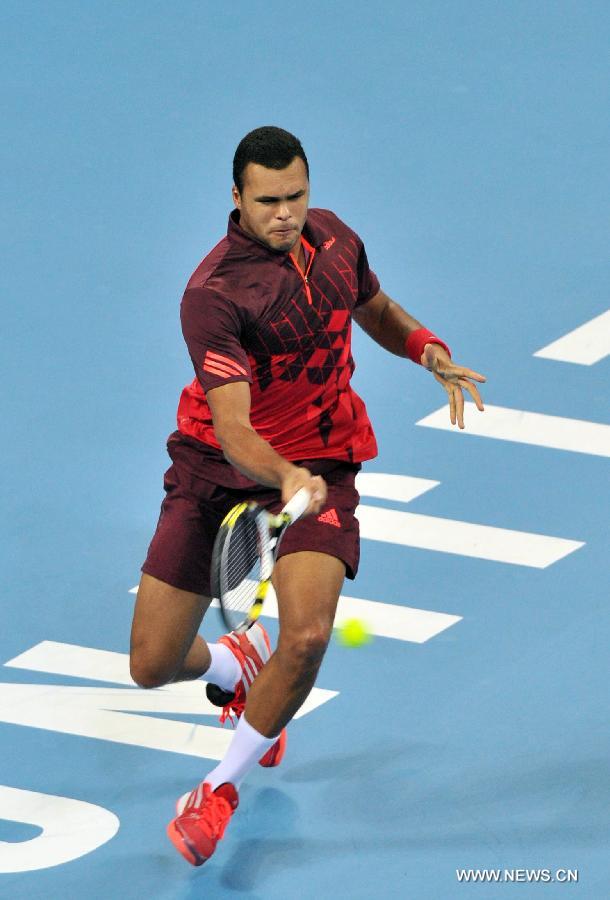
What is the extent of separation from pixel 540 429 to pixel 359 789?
8.72ft

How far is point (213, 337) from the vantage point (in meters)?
6.92

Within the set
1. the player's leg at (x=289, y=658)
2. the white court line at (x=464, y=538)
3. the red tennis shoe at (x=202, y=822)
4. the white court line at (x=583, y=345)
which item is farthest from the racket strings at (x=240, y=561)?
the white court line at (x=583, y=345)

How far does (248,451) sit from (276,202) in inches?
34.0

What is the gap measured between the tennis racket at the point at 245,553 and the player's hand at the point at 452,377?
811 mm

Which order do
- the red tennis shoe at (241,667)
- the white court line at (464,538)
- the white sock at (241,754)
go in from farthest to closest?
1. the white court line at (464,538)
2. the red tennis shoe at (241,667)
3. the white sock at (241,754)

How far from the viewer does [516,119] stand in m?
12.1

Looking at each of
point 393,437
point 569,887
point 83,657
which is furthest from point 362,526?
point 569,887

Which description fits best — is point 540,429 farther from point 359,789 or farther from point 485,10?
point 485,10

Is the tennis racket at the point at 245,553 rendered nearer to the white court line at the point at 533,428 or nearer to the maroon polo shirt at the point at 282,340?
the maroon polo shirt at the point at 282,340

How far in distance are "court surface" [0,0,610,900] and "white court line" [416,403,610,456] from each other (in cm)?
2

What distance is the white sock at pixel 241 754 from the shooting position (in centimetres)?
708

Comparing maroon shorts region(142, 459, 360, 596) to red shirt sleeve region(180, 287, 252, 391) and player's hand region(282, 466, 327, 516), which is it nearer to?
red shirt sleeve region(180, 287, 252, 391)

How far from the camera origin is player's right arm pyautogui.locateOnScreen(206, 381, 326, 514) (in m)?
6.54

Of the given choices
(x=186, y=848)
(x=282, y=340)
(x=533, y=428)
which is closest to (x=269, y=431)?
(x=282, y=340)
